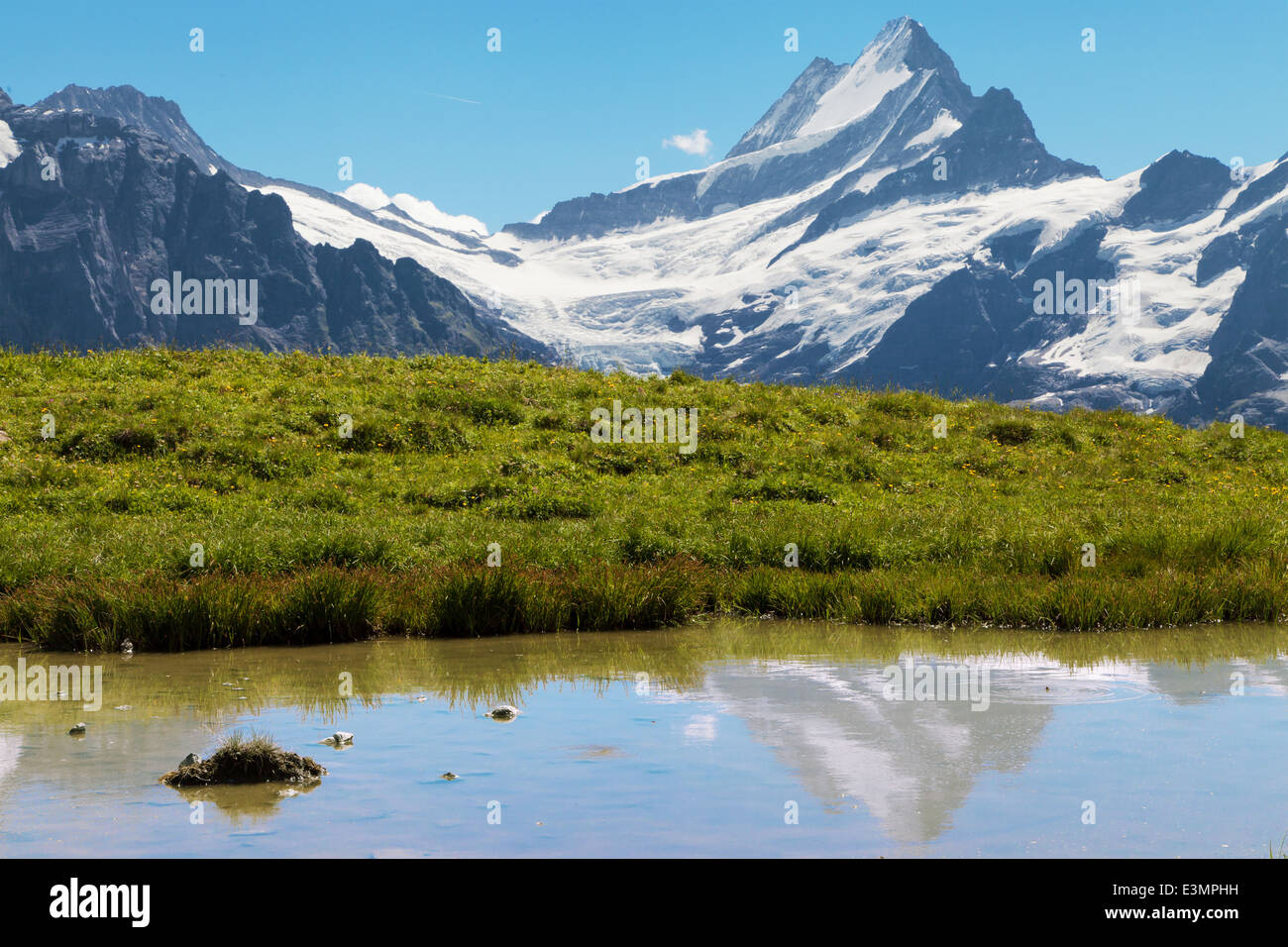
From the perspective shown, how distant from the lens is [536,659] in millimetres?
15188

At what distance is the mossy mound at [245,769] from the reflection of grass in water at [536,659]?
7.82 feet

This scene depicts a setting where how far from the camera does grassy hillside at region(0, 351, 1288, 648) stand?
57.3 feet

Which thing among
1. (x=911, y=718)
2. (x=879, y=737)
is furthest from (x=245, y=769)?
(x=911, y=718)

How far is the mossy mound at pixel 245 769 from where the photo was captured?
894 cm

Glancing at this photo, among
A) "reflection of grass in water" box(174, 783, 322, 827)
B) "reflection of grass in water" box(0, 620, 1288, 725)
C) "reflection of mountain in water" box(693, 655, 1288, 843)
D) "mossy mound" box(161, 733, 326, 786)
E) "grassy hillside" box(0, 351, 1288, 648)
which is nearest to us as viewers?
"reflection of grass in water" box(174, 783, 322, 827)

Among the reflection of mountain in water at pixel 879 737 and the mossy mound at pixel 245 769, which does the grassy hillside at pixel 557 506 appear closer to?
the reflection of mountain in water at pixel 879 737

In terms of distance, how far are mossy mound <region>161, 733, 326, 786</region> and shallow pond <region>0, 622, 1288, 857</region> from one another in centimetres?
20

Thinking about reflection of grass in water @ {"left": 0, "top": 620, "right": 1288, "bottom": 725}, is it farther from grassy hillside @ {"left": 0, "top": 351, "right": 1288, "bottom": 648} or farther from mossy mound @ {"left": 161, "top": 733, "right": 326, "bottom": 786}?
mossy mound @ {"left": 161, "top": 733, "right": 326, "bottom": 786}

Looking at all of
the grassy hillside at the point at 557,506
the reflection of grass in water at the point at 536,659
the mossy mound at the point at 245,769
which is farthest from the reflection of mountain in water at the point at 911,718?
the grassy hillside at the point at 557,506

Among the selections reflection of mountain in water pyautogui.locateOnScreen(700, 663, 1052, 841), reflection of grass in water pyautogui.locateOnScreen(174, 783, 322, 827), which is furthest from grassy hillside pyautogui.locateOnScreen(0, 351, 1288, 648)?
reflection of grass in water pyautogui.locateOnScreen(174, 783, 322, 827)

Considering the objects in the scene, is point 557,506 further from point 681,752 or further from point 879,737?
point 681,752

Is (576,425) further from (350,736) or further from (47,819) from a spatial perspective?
(47,819)
